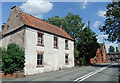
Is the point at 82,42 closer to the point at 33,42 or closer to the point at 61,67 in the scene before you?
the point at 61,67

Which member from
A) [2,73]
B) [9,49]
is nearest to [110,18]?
[9,49]

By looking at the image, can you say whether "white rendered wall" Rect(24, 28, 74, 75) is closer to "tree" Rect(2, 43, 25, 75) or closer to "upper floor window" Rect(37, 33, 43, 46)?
"upper floor window" Rect(37, 33, 43, 46)

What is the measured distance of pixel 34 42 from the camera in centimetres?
1628

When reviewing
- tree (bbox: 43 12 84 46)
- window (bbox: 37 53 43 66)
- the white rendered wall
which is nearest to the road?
the white rendered wall

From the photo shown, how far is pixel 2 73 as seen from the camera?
42.9 ft

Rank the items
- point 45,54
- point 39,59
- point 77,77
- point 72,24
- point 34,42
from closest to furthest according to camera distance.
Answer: point 77,77, point 34,42, point 39,59, point 45,54, point 72,24

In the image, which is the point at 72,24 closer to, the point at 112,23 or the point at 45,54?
the point at 112,23

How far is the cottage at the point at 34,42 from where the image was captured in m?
15.3

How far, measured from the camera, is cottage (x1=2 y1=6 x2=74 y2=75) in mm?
15344

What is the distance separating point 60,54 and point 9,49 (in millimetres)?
9957

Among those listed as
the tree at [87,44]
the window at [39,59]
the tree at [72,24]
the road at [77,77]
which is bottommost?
the road at [77,77]

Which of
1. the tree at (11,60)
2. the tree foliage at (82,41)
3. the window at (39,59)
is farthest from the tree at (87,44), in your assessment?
the tree at (11,60)

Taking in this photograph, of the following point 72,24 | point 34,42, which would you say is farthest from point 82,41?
point 34,42

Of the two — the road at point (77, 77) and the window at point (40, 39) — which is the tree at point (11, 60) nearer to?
the road at point (77, 77)
